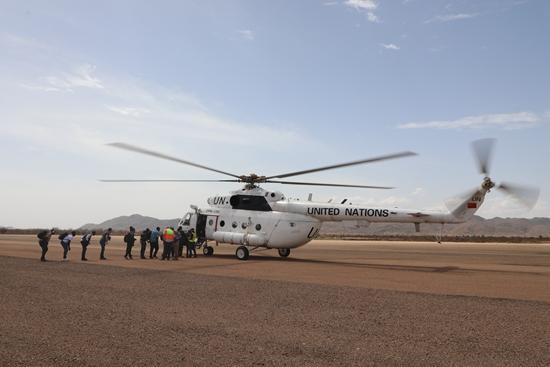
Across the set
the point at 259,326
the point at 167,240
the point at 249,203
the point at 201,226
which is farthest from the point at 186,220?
the point at 259,326

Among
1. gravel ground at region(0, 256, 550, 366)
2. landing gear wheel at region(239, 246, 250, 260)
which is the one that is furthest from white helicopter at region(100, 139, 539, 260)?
gravel ground at region(0, 256, 550, 366)

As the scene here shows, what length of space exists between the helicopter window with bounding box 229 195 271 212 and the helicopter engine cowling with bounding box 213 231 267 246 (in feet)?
4.74

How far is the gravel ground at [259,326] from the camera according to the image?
6.28 m

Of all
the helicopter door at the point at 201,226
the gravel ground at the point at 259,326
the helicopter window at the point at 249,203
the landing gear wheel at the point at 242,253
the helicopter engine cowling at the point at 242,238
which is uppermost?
the helicopter window at the point at 249,203

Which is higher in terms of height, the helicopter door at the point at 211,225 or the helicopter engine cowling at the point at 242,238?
the helicopter door at the point at 211,225

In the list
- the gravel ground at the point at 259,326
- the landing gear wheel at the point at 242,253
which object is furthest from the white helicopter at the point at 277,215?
the gravel ground at the point at 259,326

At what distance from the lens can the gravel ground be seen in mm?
6277

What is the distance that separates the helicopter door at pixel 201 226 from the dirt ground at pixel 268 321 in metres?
10.2

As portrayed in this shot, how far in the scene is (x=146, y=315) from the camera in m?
8.85

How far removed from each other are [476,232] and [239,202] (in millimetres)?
159974

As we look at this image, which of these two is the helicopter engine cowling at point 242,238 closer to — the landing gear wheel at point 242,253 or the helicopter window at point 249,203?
the landing gear wheel at point 242,253

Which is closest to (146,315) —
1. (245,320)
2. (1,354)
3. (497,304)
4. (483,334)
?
(245,320)

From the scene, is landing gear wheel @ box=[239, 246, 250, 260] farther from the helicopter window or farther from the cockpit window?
the cockpit window

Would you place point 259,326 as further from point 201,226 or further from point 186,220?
point 186,220
